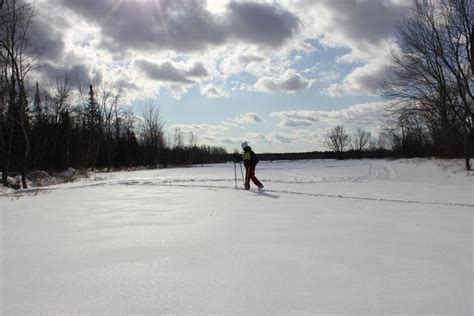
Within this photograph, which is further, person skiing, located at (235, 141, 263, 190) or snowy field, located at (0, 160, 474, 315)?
person skiing, located at (235, 141, 263, 190)

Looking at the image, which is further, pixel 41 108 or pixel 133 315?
pixel 41 108

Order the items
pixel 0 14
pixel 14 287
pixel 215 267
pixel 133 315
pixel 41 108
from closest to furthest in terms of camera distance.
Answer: pixel 133 315
pixel 14 287
pixel 215 267
pixel 0 14
pixel 41 108

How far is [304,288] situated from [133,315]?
142cm

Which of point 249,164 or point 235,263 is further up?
point 249,164

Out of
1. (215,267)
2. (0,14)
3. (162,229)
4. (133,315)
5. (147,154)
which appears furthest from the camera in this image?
(147,154)

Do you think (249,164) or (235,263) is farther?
(249,164)

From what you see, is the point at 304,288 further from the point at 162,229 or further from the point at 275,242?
the point at 162,229

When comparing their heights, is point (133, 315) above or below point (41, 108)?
below

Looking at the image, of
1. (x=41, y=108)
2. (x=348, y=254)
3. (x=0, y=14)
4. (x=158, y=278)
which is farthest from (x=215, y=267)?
(x=41, y=108)

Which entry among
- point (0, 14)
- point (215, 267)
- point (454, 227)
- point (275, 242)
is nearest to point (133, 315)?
point (215, 267)

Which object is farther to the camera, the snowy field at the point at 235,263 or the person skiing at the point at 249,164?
the person skiing at the point at 249,164

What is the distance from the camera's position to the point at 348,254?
3.66 meters

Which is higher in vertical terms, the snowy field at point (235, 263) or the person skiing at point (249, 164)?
the person skiing at point (249, 164)

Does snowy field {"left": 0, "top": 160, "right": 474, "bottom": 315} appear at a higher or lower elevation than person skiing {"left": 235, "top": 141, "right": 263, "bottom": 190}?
lower
